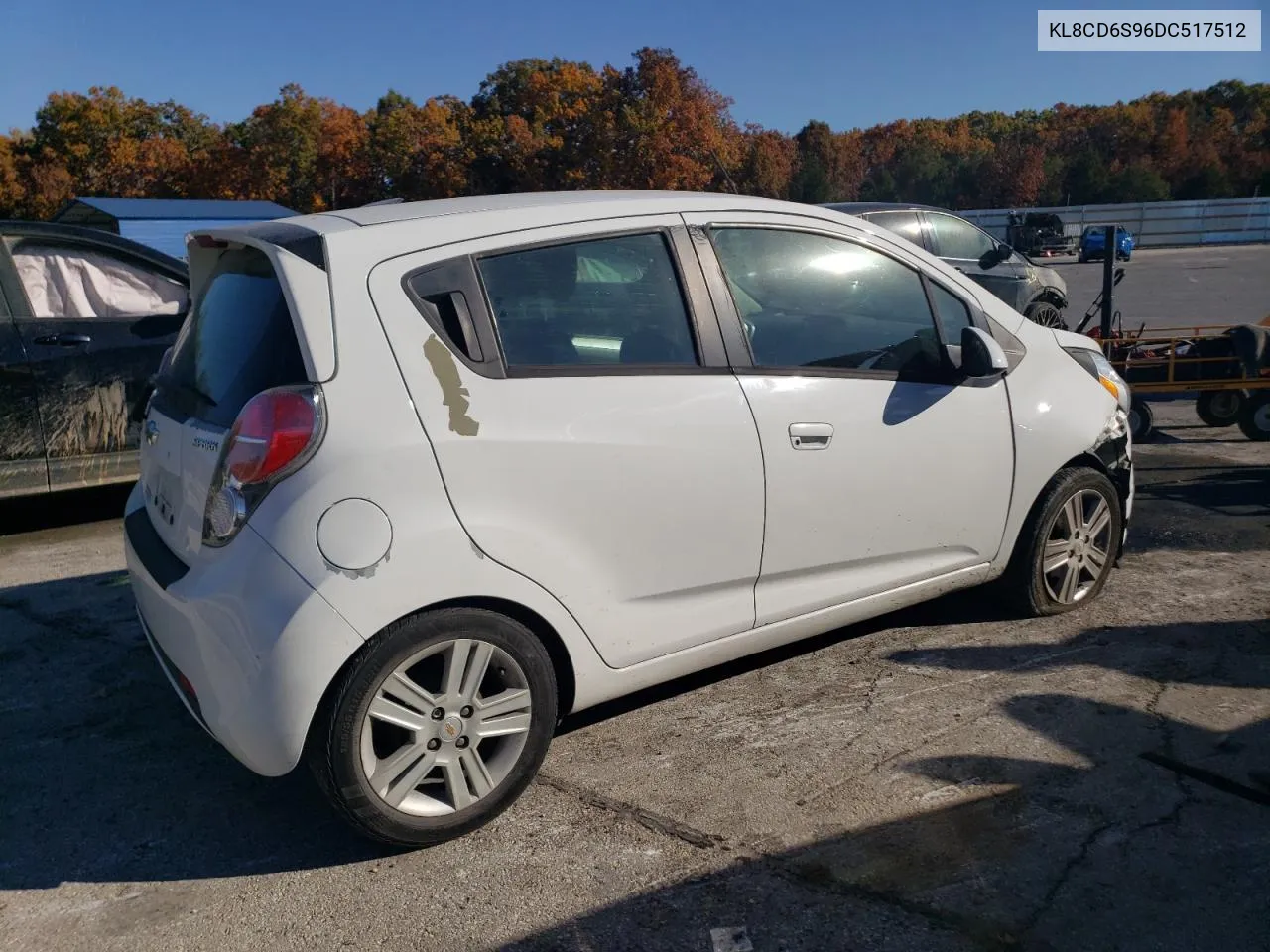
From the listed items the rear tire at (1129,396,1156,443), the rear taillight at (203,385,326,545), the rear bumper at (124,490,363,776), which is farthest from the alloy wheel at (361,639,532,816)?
the rear tire at (1129,396,1156,443)

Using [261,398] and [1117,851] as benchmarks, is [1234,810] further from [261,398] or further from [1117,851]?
[261,398]

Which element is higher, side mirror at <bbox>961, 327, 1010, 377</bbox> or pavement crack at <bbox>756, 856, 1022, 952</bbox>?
side mirror at <bbox>961, 327, 1010, 377</bbox>

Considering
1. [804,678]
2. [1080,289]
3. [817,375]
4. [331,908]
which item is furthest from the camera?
[1080,289]

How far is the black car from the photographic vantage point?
577cm

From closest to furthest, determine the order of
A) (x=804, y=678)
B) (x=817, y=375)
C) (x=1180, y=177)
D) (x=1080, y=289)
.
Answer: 1. (x=817, y=375)
2. (x=804, y=678)
3. (x=1080, y=289)
4. (x=1180, y=177)

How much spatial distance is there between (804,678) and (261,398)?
2.21 metres

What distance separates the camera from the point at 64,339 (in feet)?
19.4

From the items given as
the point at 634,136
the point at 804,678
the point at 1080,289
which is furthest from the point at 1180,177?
the point at 804,678

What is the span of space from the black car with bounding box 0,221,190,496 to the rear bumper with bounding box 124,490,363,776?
3.66 metres

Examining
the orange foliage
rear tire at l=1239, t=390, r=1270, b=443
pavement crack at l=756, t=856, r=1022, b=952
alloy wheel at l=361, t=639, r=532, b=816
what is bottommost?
pavement crack at l=756, t=856, r=1022, b=952

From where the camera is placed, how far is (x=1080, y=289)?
26.3m

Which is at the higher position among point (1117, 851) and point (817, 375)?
point (817, 375)

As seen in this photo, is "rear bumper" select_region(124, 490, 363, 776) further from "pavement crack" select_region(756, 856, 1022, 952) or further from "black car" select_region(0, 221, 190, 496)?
"black car" select_region(0, 221, 190, 496)

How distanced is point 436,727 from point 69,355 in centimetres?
422
